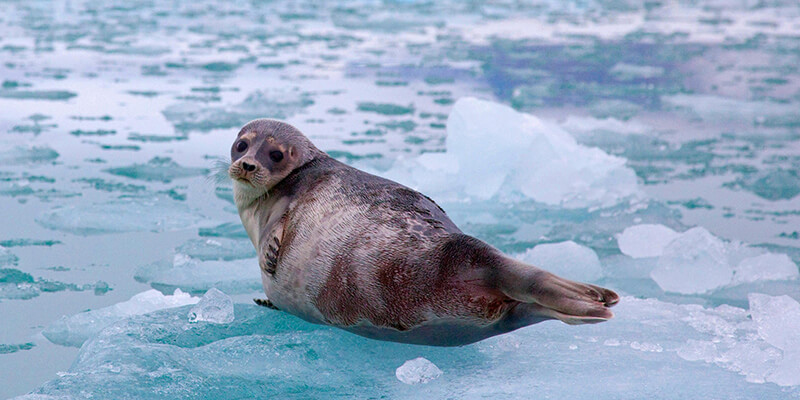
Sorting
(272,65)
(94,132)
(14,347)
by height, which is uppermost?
(272,65)

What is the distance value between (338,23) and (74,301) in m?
12.3

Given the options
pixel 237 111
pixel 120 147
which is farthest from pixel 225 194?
pixel 237 111

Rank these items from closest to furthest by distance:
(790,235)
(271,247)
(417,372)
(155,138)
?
(417,372)
(271,247)
(790,235)
(155,138)

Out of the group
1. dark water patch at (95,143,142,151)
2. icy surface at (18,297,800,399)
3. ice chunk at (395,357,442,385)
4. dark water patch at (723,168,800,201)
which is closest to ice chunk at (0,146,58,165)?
dark water patch at (95,143,142,151)

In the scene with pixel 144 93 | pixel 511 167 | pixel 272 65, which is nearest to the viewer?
pixel 511 167

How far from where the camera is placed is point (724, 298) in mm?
3895

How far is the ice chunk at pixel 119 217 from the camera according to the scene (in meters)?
4.53

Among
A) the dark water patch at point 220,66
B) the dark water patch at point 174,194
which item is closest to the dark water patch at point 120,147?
the dark water patch at point 174,194

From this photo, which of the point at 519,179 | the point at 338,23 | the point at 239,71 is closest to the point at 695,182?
the point at 519,179

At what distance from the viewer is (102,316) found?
3.29 metres

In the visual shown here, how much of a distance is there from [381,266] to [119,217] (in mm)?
2347

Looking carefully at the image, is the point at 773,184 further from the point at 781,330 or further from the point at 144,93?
the point at 144,93

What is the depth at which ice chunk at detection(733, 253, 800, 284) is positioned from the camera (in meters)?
4.00

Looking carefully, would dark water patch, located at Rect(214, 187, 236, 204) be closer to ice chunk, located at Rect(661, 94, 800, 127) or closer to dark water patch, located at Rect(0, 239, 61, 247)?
dark water patch, located at Rect(0, 239, 61, 247)
